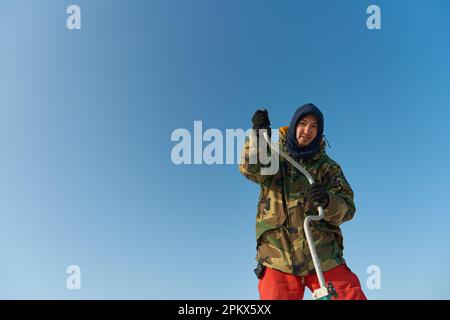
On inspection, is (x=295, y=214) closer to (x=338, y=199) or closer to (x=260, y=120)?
(x=338, y=199)

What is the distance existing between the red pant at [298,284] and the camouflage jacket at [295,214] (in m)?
0.07

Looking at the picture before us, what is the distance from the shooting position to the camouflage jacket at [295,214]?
3994mm

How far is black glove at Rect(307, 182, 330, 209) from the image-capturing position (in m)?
3.87

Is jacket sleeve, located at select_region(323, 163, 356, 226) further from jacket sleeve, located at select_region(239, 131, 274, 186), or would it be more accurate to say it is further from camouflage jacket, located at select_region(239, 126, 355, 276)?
jacket sleeve, located at select_region(239, 131, 274, 186)

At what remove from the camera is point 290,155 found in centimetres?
443

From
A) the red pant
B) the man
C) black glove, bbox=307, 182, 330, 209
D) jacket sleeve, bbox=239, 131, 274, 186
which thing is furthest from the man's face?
the red pant

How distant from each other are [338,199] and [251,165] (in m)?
1.02

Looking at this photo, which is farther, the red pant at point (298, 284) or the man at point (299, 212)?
the man at point (299, 212)

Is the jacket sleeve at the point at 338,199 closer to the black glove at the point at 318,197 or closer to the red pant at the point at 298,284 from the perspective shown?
the black glove at the point at 318,197

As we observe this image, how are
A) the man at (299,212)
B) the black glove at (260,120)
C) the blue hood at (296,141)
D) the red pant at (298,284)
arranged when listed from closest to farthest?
the red pant at (298,284) → the man at (299,212) → the black glove at (260,120) → the blue hood at (296,141)

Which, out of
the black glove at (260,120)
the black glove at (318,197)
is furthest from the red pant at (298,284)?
the black glove at (260,120)
